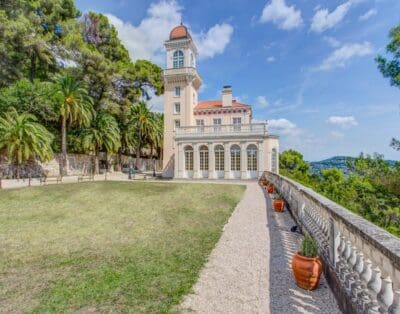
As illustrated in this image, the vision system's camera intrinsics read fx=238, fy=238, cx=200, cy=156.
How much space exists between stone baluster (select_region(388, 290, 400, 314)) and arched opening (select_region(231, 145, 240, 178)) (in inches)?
912

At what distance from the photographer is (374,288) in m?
2.21

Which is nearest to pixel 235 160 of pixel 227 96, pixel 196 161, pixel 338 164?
pixel 196 161

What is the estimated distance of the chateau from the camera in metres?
24.6

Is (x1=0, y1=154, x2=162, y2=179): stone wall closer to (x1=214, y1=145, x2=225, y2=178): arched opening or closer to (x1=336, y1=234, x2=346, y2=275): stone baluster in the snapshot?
(x1=214, y1=145, x2=225, y2=178): arched opening

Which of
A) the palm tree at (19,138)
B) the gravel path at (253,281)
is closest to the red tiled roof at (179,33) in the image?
the palm tree at (19,138)

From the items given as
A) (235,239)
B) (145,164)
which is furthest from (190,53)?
(235,239)

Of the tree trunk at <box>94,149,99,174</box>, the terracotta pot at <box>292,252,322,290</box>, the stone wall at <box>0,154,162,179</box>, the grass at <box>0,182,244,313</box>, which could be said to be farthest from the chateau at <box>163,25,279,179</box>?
the terracotta pot at <box>292,252,322,290</box>

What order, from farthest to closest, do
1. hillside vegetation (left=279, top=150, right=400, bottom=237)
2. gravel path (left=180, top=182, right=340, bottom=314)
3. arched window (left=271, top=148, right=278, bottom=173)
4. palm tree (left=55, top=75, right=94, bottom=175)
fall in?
arched window (left=271, top=148, right=278, bottom=173), palm tree (left=55, top=75, right=94, bottom=175), hillside vegetation (left=279, top=150, right=400, bottom=237), gravel path (left=180, top=182, right=340, bottom=314)

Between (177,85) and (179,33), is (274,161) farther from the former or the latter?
(179,33)

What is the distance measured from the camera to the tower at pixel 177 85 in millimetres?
29141

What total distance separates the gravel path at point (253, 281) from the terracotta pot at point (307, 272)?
10 cm

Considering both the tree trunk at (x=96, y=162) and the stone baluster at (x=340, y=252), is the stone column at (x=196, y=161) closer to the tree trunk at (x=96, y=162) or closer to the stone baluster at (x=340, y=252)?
the tree trunk at (x=96, y=162)

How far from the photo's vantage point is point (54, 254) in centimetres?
524

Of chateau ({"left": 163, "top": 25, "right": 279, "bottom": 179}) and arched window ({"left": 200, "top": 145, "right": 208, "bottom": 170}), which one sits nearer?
chateau ({"left": 163, "top": 25, "right": 279, "bottom": 179})
